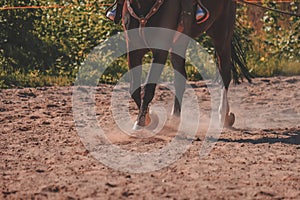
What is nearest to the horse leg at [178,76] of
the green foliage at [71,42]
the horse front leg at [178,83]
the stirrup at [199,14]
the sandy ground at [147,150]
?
the horse front leg at [178,83]

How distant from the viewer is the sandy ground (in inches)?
173

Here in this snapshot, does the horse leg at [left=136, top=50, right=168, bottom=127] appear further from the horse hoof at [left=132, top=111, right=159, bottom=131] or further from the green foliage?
the green foliage

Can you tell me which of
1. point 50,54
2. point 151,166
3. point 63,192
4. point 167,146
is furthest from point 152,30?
point 50,54

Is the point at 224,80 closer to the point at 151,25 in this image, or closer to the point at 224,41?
the point at 224,41

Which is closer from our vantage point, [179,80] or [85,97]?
[179,80]

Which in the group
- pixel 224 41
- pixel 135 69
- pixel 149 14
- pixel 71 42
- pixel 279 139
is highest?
pixel 149 14

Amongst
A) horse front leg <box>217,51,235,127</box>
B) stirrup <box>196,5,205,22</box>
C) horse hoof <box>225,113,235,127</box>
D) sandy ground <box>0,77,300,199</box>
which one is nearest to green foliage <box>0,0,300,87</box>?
sandy ground <box>0,77,300,199</box>

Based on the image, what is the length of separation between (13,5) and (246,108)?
14.6 ft

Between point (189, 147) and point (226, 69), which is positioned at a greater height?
point (226, 69)

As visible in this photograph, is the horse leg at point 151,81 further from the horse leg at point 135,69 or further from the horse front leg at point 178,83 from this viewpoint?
the horse front leg at point 178,83

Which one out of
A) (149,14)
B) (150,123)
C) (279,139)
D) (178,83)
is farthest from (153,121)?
(279,139)

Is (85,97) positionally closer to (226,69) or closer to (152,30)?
(226,69)

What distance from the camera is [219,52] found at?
299 inches

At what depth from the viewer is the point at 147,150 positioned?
565 cm
